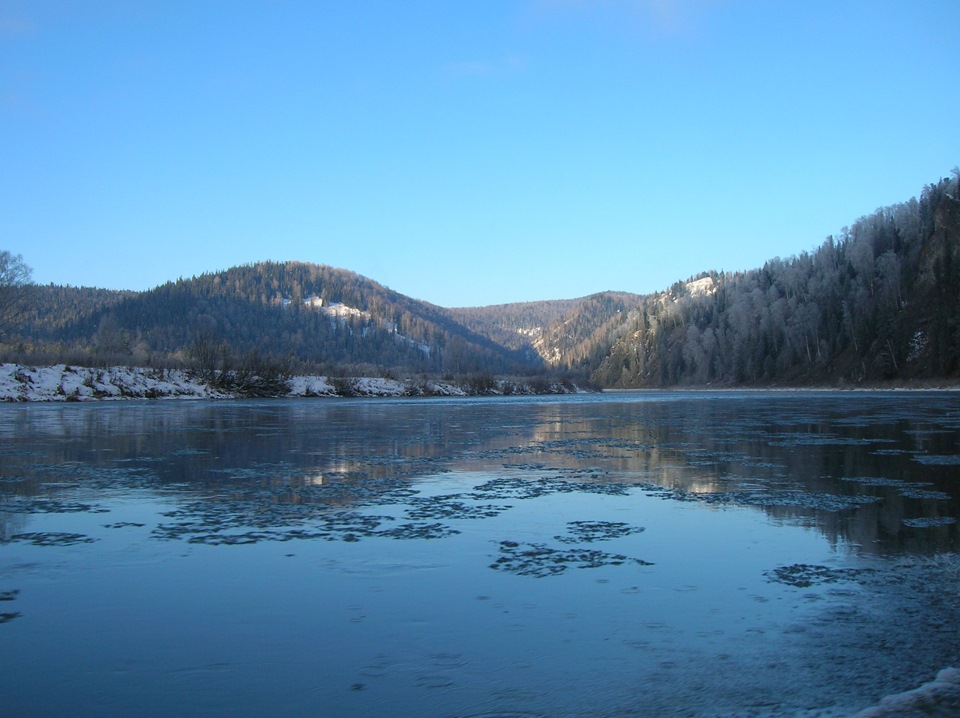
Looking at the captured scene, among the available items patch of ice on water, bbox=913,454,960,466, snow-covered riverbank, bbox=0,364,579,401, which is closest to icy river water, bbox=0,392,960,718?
patch of ice on water, bbox=913,454,960,466

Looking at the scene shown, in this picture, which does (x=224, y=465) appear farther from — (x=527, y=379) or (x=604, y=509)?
(x=527, y=379)

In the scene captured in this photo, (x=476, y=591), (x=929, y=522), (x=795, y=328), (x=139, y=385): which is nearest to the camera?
(x=476, y=591)

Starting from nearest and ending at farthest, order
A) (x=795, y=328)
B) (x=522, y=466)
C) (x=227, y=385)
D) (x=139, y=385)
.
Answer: (x=522, y=466) < (x=139, y=385) < (x=227, y=385) < (x=795, y=328)

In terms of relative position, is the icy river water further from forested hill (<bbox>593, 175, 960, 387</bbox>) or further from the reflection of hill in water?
forested hill (<bbox>593, 175, 960, 387</bbox>)

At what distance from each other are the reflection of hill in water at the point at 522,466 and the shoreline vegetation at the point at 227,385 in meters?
31.7

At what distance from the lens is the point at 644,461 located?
16516mm

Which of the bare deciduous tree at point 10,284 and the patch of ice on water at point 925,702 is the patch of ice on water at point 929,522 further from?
the bare deciduous tree at point 10,284

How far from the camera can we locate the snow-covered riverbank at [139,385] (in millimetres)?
53594

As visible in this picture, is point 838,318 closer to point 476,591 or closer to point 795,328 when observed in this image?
point 795,328

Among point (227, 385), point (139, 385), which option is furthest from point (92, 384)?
point (227, 385)

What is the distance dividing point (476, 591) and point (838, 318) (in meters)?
119

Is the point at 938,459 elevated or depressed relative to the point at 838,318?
depressed

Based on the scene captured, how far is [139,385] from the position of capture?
199 feet

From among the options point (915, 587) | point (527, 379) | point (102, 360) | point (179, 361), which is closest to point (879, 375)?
point (527, 379)
